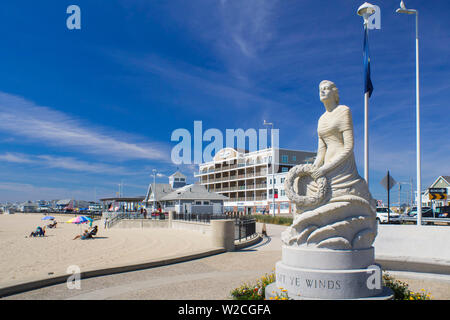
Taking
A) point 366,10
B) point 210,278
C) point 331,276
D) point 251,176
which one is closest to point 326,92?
point 331,276

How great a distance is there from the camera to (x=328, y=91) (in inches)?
299

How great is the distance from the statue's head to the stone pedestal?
3.21m

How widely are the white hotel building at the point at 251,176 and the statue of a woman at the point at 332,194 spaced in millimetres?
53026

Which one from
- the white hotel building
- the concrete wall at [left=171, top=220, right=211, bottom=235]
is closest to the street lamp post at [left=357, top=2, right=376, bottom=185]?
the concrete wall at [left=171, top=220, right=211, bottom=235]

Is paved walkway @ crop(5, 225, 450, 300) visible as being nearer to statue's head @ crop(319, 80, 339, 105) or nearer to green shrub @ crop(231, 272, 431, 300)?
green shrub @ crop(231, 272, 431, 300)

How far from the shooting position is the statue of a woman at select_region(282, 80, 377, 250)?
671 cm

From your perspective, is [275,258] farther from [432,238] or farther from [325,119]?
[325,119]

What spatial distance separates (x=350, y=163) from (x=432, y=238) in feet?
16.5

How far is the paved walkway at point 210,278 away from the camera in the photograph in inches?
308

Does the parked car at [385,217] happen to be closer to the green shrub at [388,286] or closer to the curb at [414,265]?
the curb at [414,265]

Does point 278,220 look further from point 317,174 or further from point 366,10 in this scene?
point 317,174

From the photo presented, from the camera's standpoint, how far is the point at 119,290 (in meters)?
8.20

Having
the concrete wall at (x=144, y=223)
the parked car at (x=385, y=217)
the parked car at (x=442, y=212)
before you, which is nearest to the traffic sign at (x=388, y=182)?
the parked car at (x=385, y=217)

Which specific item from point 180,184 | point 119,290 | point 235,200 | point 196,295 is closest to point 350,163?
point 196,295
